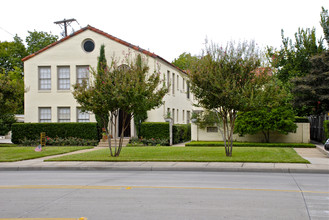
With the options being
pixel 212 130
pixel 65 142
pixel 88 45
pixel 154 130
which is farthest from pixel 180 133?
pixel 88 45

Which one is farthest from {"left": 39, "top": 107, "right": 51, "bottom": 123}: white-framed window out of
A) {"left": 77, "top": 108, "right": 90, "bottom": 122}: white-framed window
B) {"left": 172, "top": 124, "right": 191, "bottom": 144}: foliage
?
{"left": 172, "top": 124, "right": 191, "bottom": 144}: foliage

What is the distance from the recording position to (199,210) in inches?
279

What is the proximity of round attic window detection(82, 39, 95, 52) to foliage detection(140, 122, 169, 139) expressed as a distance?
7.24 metres

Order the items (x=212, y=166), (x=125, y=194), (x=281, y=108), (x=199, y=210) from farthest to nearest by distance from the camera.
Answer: (x=281, y=108), (x=212, y=166), (x=125, y=194), (x=199, y=210)

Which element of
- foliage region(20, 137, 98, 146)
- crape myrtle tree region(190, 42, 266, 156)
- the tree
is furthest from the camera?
foliage region(20, 137, 98, 146)

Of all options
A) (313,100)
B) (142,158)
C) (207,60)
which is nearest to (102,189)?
(142,158)

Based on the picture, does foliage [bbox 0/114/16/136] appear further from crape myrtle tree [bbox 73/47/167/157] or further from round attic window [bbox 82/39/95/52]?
crape myrtle tree [bbox 73/47/167/157]

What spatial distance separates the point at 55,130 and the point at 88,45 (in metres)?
6.84

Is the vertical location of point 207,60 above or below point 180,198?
above

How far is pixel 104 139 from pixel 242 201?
20.2 metres

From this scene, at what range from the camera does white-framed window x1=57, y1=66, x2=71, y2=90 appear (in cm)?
2953

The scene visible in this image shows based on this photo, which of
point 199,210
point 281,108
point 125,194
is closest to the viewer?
point 199,210

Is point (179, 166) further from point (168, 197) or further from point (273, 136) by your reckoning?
point (273, 136)

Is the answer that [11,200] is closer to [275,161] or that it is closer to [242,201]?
[242,201]
